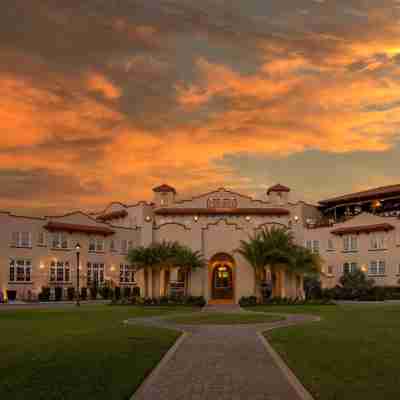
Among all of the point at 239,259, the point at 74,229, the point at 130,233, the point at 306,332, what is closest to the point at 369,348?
the point at 306,332

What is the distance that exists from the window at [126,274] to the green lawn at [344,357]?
40.3 metres

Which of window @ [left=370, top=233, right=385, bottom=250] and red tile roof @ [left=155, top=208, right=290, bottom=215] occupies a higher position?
red tile roof @ [left=155, top=208, right=290, bottom=215]

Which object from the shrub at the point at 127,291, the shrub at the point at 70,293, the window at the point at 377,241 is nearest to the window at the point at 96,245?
the shrub at the point at 127,291

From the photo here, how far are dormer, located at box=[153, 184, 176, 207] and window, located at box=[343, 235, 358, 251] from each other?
23.4 meters

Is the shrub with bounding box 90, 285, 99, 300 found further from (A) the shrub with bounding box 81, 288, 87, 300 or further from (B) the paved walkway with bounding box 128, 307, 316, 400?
(B) the paved walkway with bounding box 128, 307, 316, 400

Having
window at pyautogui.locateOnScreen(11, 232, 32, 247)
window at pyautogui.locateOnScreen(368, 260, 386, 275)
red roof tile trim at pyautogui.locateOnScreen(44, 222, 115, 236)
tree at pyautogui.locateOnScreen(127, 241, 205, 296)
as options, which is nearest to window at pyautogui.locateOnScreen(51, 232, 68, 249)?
red roof tile trim at pyautogui.locateOnScreen(44, 222, 115, 236)

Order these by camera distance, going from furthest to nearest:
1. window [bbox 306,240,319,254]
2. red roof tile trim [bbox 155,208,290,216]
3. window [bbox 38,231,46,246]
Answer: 1. red roof tile trim [bbox 155,208,290,216]
2. window [bbox 306,240,319,254]
3. window [bbox 38,231,46,246]

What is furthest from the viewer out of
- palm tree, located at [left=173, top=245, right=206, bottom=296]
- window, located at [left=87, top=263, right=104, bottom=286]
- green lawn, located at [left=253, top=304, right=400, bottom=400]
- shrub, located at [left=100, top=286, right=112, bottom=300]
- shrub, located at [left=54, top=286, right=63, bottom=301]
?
window, located at [left=87, top=263, right=104, bottom=286]

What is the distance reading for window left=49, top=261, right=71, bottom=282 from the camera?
5669 centimetres

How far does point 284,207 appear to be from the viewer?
245 ft

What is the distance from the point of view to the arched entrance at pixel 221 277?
177 feet

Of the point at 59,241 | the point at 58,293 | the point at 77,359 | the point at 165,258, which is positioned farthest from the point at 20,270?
the point at 77,359

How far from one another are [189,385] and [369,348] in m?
7.96

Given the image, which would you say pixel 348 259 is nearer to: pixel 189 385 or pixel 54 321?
pixel 54 321
